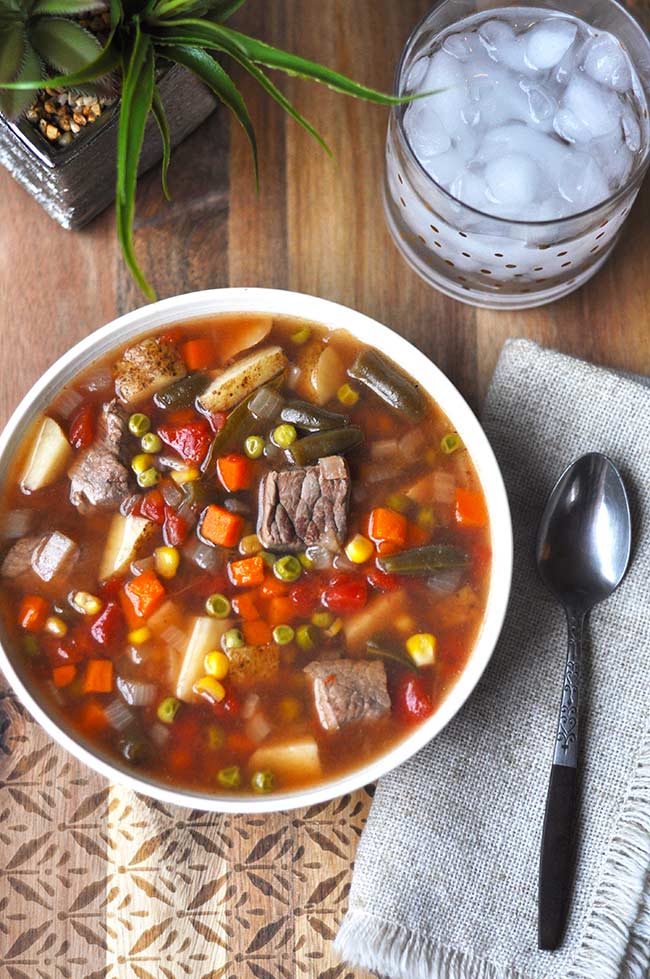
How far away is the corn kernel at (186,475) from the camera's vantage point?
10.1 feet

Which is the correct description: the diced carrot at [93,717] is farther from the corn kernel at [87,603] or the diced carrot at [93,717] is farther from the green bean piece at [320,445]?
the green bean piece at [320,445]

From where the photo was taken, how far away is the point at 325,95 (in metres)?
3.66

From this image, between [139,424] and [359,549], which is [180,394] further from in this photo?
[359,549]

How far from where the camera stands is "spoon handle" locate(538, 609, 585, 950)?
3.02m

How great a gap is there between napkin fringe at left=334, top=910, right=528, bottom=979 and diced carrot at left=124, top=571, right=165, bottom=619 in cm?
117

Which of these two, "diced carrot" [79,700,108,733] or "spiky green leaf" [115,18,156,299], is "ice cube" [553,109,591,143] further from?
"diced carrot" [79,700,108,733]

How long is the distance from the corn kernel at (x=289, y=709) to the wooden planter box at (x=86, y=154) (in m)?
1.77

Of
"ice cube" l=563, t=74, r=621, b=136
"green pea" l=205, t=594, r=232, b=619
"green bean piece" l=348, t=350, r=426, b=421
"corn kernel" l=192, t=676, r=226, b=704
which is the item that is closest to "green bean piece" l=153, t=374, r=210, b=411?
"green bean piece" l=348, t=350, r=426, b=421

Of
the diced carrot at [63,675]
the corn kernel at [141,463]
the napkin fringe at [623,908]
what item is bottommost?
the napkin fringe at [623,908]

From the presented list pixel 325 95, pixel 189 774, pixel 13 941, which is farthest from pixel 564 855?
pixel 325 95

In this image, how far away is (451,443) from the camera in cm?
313

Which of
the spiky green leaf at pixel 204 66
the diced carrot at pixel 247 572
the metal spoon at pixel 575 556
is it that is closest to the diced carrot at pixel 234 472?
the diced carrot at pixel 247 572

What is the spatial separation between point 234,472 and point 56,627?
71 cm

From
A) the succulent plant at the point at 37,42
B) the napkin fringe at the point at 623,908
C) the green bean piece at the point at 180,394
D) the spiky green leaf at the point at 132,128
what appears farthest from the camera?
the green bean piece at the point at 180,394
